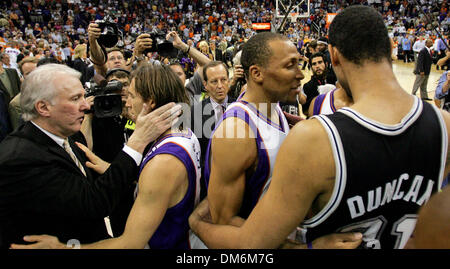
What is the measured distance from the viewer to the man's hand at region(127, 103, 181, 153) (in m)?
1.72

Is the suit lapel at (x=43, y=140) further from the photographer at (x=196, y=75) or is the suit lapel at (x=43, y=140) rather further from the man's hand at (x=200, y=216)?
the photographer at (x=196, y=75)

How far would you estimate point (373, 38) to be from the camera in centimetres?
116

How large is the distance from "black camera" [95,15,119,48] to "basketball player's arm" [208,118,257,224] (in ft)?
7.85

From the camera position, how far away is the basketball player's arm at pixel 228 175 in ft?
4.81

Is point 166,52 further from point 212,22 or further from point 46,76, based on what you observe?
point 212,22

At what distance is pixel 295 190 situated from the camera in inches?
43.0

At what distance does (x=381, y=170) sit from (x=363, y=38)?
478 mm

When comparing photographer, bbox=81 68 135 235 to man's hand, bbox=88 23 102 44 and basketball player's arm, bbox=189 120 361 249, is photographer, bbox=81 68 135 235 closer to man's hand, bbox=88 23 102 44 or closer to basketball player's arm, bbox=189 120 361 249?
man's hand, bbox=88 23 102 44

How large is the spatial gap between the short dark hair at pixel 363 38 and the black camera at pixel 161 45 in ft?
8.20

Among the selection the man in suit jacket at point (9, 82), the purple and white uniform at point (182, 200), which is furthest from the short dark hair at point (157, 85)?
the man in suit jacket at point (9, 82)

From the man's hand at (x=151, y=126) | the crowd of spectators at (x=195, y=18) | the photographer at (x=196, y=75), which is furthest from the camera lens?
the crowd of spectators at (x=195, y=18)

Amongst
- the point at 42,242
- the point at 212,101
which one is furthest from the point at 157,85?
the point at 212,101

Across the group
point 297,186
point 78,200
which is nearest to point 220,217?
point 297,186

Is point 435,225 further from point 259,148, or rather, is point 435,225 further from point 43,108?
point 43,108
